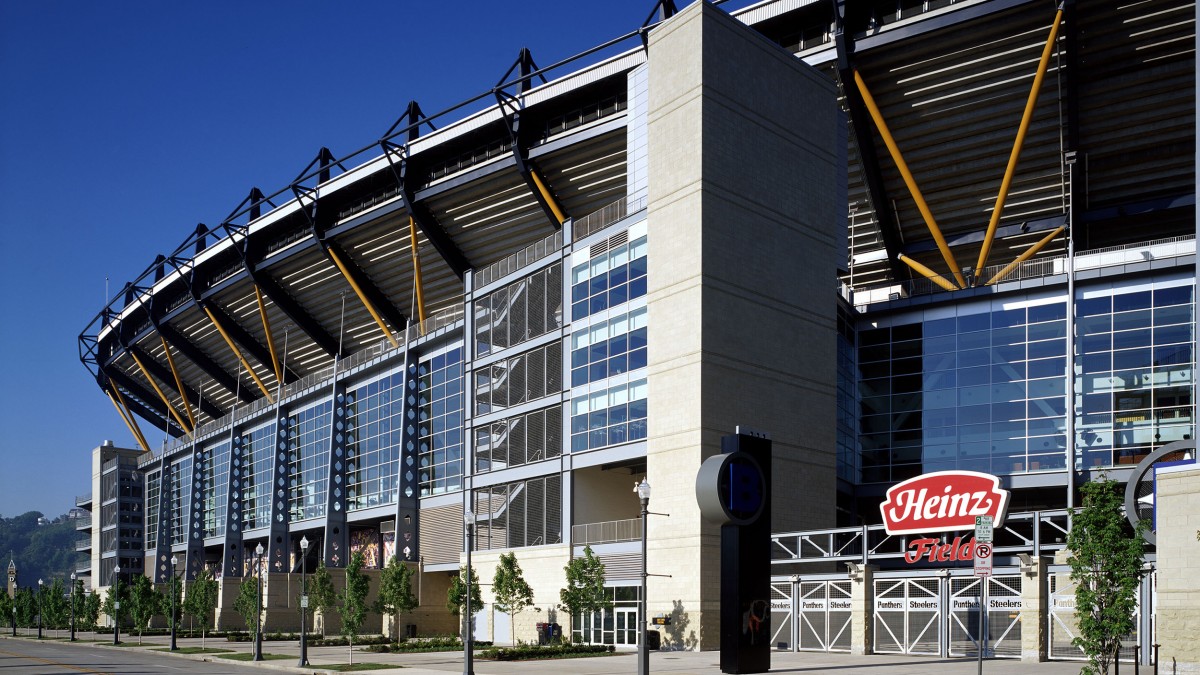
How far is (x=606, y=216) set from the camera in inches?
2287

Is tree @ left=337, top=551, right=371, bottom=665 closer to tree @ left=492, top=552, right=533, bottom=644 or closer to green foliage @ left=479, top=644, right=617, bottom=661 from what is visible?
tree @ left=492, top=552, right=533, bottom=644

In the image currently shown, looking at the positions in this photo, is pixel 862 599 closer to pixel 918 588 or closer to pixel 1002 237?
pixel 918 588

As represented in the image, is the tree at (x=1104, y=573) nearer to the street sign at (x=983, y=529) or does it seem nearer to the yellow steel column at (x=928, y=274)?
the street sign at (x=983, y=529)

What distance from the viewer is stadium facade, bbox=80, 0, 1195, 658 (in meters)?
51.5

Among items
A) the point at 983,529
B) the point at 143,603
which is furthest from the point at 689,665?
the point at 143,603

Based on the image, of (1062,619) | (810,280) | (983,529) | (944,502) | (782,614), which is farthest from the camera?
(810,280)

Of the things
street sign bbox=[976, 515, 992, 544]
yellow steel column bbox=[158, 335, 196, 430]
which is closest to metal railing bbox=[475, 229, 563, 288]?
street sign bbox=[976, 515, 992, 544]

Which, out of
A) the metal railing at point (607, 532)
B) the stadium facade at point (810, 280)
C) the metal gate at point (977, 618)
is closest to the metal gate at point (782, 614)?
the stadium facade at point (810, 280)

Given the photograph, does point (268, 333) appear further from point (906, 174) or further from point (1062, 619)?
point (1062, 619)

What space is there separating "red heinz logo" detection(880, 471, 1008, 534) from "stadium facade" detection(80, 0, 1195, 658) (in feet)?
8.11

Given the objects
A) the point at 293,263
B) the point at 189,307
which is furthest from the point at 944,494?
the point at 189,307

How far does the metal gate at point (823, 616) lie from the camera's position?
1821 inches

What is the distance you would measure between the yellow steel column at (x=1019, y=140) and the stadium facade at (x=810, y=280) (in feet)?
0.61

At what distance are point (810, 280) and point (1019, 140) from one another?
13111mm
